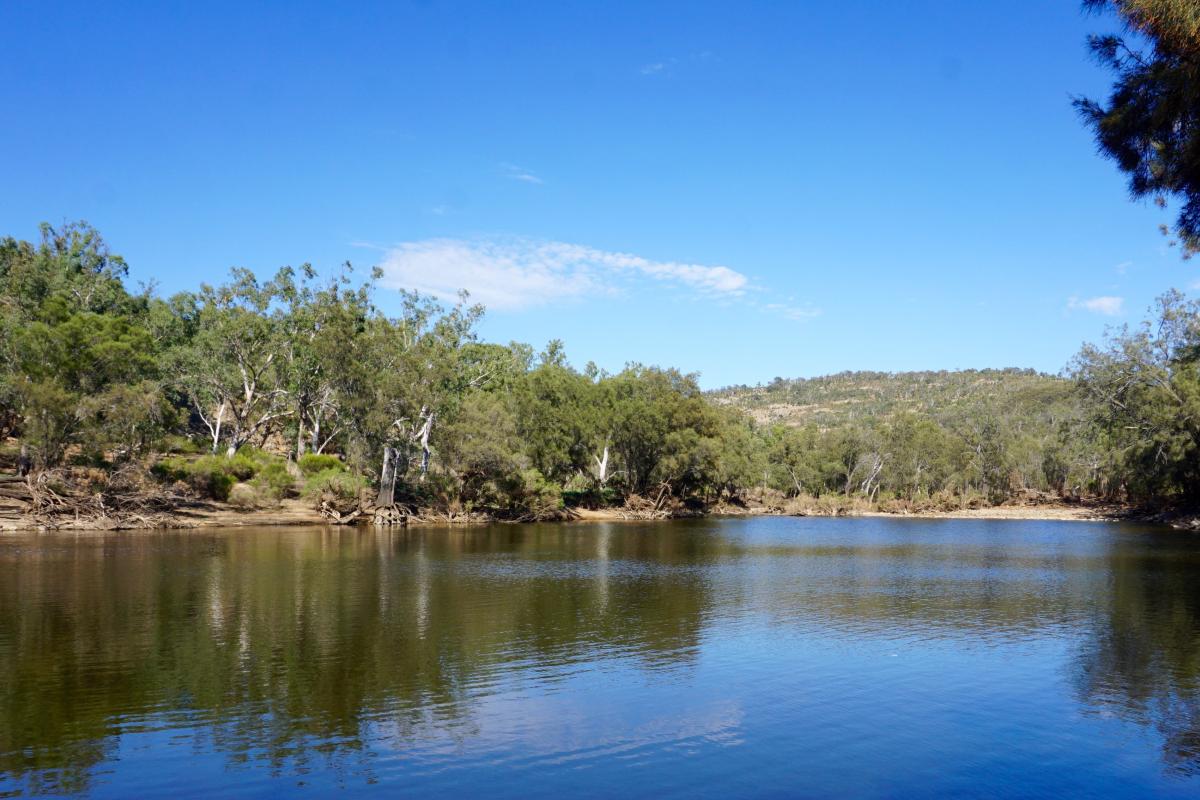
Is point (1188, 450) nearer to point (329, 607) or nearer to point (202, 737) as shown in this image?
point (329, 607)

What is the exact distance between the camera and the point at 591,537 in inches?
2115

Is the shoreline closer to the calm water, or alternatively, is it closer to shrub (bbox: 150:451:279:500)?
shrub (bbox: 150:451:279:500)

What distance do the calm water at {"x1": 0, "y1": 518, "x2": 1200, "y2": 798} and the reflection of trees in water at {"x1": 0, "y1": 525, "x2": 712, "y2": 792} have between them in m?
0.09

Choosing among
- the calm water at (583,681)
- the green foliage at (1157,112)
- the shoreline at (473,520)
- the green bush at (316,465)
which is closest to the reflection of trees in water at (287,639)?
the calm water at (583,681)

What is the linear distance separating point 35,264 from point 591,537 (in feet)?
177

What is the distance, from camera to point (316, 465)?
6156cm

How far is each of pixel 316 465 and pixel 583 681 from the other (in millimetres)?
49027

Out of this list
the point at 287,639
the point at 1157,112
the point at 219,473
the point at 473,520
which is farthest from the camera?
the point at 473,520

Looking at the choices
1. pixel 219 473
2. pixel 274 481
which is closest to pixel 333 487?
pixel 274 481

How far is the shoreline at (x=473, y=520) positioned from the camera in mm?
46125

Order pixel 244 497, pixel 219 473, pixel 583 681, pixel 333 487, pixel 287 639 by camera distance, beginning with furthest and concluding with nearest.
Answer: pixel 333 487 → pixel 219 473 → pixel 244 497 → pixel 287 639 → pixel 583 681

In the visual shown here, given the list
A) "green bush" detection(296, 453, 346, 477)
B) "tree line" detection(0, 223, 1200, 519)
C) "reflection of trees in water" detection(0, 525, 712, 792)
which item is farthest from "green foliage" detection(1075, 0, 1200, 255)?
"green bush" detection(296, 453, 346, 477)

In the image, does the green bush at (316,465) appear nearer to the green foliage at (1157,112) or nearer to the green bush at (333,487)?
the green bush at (333,487)

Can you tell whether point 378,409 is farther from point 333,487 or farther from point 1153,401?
point 1153,401
